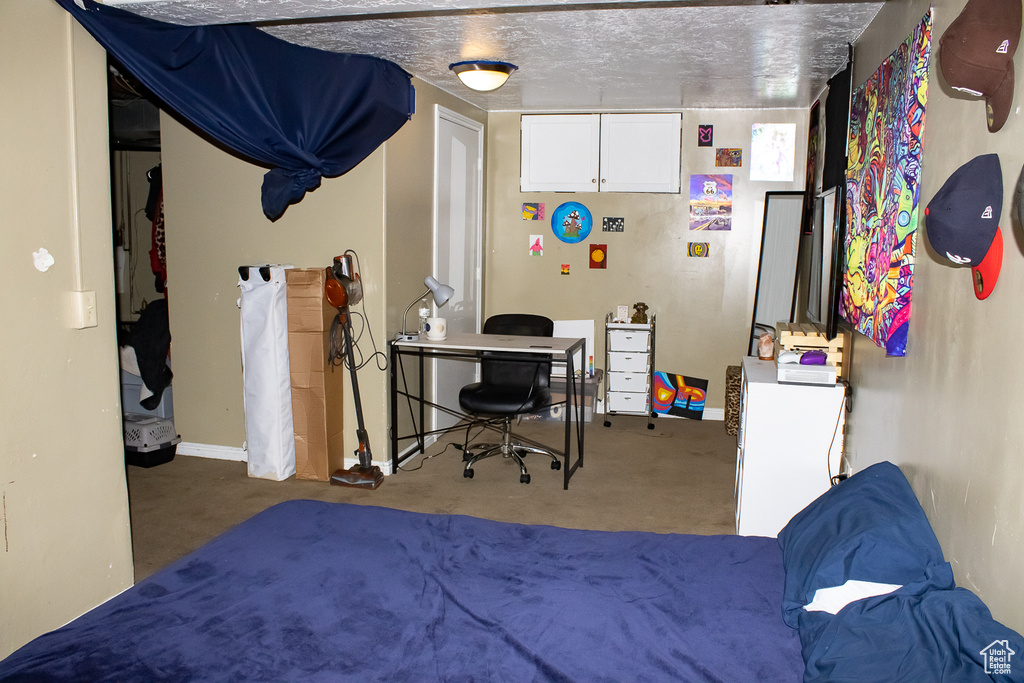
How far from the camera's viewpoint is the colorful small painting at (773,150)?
5570mm

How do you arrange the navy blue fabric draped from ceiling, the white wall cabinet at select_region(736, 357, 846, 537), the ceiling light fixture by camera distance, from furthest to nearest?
1. the ceiling light fixture
2. the white wall cabinet at select_region(736, 357, 846, 537)
3. the navy blue fabric draped from ceiling

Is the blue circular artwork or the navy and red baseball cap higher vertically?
the blue circular artwork

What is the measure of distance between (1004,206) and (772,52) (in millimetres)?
2497

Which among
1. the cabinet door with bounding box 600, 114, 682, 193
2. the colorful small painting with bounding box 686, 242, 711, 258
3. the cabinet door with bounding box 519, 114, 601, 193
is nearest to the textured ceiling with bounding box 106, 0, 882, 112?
the cabinet door with bounding box 600, 114, 682, 193

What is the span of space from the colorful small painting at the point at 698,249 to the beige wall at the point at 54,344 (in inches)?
167

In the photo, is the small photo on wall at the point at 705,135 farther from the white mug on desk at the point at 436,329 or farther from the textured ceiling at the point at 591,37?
the white mug on desk at the point at 436,329

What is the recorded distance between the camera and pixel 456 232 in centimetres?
540

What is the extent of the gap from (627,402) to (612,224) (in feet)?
4.62

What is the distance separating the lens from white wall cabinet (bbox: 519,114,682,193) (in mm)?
5711

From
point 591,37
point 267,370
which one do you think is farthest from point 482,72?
point 267,370

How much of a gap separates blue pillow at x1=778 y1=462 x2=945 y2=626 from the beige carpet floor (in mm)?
1493

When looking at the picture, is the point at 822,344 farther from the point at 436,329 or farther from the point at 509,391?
the point at 436,329

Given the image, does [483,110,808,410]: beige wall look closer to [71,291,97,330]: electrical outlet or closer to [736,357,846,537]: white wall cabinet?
[736,357,846,537]: white wall cabinet

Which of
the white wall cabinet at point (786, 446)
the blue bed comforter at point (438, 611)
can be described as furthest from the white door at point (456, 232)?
the blue bed comforter at point (438, 611)
